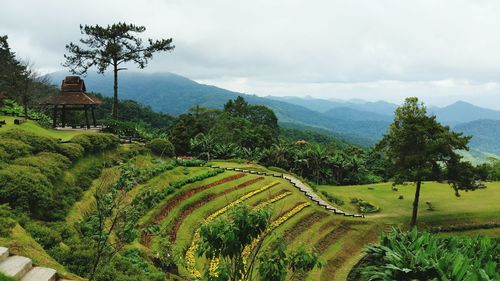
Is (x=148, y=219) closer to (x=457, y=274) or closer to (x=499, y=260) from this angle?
(x=457, y=274)

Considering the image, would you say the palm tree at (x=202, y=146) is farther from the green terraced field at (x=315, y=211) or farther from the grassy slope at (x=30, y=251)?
the grassy slope at (x=30, y=251)

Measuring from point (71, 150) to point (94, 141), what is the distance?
12.6ft

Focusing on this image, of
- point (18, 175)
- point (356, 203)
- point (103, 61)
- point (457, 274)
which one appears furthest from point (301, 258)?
point (103, 61)

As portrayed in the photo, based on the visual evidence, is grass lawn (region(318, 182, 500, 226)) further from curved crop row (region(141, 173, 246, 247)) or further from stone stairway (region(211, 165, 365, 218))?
curved crop row (region(141, 173, 246, 247))

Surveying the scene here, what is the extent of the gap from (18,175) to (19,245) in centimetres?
534

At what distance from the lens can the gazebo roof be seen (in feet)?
114

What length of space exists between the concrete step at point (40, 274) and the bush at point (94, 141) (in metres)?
14.9

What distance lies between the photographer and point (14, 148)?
54.0ft

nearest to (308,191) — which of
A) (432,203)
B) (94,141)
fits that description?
(432,203)

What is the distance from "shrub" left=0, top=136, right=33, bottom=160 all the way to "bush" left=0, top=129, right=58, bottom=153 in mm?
499

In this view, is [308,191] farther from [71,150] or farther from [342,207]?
[71,150]

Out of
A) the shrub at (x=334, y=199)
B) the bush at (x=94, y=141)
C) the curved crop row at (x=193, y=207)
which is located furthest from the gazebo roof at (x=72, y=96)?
the shrub at (x=334, y=199)

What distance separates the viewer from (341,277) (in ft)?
74.4

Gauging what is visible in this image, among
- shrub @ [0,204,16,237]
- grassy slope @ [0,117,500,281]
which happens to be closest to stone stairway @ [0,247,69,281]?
shrub @ [0,204,16,237]
